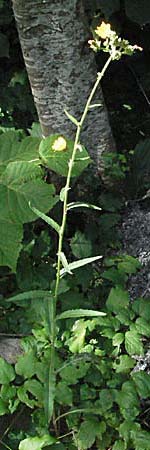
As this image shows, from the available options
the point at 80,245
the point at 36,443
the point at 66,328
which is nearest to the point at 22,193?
the point at 80,245

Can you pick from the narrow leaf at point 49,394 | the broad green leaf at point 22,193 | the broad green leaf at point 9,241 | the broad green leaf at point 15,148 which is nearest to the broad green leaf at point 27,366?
the narrow leaf at point 49,394

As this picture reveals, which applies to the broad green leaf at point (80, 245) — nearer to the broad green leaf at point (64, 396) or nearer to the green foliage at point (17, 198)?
the green foliage at point (17, 198)

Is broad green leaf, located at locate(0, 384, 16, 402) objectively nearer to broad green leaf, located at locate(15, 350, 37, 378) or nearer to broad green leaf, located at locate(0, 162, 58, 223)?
broad green leaf, located at locate(15, 350, 37, 378)

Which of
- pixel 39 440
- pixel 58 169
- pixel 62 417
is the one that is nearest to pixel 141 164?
pixel 58 169

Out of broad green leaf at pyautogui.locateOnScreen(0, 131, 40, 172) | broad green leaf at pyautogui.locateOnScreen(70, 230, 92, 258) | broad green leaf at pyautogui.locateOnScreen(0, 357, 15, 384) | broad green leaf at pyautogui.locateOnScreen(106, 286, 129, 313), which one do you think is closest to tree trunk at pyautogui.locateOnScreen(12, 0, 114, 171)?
broad green leaf at pyautogui.locateOnScreen(0, 131, 40, 172)

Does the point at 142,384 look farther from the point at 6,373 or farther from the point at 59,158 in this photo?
the point at 59,158
